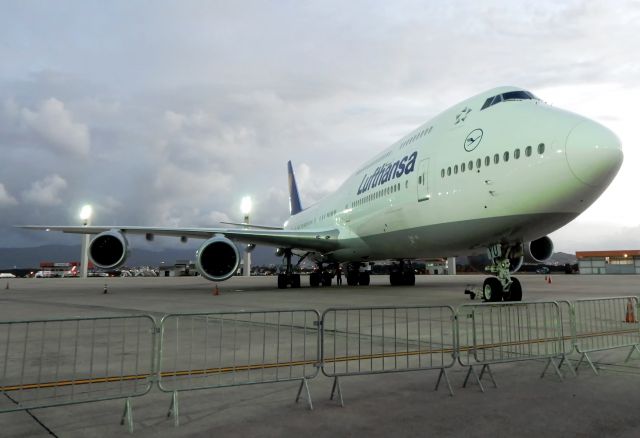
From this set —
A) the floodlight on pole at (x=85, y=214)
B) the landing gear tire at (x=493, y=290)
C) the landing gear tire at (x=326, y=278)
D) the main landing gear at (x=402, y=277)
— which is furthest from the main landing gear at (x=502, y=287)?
the floodlight on pole at (x=85, y=214)

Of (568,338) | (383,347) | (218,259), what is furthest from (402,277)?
(383,347)

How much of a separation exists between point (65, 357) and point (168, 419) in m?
2.98

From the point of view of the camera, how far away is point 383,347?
6.03m

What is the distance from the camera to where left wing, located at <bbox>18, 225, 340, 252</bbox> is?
18.2m

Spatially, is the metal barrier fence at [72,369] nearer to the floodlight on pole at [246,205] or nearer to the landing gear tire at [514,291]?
the landing gear tire at [514,291]

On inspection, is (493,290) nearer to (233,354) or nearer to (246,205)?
(233,354)

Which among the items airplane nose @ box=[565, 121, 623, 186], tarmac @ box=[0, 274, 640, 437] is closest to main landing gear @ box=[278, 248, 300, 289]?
airplane nose @ box=[565, 121, 623, 186]

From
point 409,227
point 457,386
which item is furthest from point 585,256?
point 457,386

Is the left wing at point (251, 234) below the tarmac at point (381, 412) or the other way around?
the other way around

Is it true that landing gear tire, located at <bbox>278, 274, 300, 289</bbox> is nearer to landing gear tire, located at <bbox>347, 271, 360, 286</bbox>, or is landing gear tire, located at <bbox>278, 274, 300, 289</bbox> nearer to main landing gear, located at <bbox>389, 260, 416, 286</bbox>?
landing gear tire, located at <bbox>347, 271, 360, 286</bbox>

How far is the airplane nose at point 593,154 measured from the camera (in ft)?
30.6

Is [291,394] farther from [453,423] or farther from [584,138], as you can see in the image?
[584,138]

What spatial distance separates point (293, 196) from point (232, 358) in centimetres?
3254

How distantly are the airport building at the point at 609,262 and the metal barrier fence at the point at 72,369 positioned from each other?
73548mm
